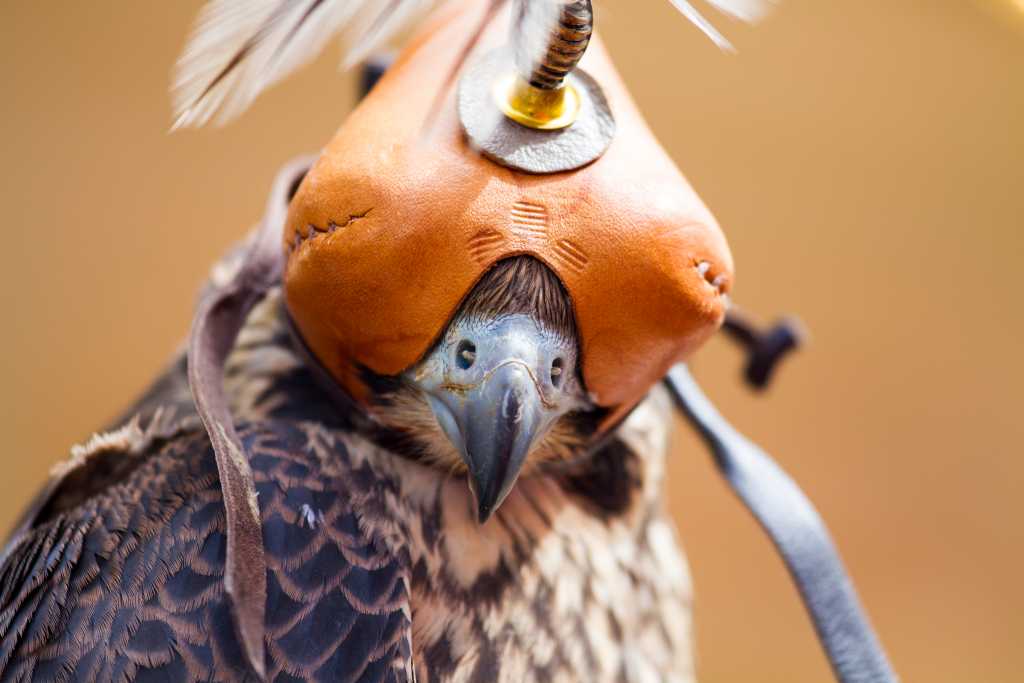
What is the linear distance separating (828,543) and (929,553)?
199 cm

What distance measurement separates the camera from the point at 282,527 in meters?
0.90

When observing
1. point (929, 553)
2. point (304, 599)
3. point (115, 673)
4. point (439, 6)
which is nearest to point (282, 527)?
point (304, 599)

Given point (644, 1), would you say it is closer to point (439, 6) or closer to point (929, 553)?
point (439, 6)

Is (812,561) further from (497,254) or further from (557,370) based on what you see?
(497,254)

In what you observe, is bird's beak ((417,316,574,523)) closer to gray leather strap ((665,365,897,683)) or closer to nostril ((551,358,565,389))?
nostril ((551,358,565,389))

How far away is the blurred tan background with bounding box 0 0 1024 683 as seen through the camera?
107 inches

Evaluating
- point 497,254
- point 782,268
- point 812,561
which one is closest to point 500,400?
point 497,254

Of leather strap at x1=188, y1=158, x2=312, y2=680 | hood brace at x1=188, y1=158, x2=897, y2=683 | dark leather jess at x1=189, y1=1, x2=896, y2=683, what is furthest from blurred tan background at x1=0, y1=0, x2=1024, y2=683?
dark leather jess at x1=189, y1=1, x2=896, y2=683

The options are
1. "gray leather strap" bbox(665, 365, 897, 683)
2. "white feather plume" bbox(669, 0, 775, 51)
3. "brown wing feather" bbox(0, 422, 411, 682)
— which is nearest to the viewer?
"white feather plume" bbox(669, 0, 775, 51)

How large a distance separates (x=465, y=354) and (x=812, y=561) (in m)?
0.47

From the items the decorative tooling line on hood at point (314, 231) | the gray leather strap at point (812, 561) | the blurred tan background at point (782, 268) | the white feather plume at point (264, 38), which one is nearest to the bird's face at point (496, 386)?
the decorative tooling line on hood at point (314, 231)

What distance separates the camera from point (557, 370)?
2.66 ft

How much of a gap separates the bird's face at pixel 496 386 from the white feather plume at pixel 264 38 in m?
0.24

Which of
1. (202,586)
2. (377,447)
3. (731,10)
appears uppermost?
(731,10)
